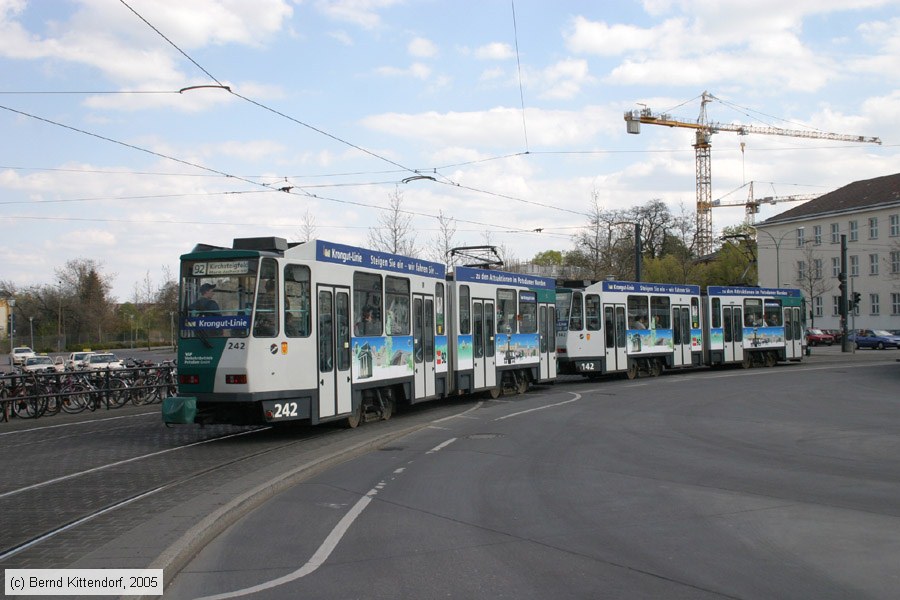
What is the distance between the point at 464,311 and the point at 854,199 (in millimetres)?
64047

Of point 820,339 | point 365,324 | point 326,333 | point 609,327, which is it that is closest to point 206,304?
point 326,333

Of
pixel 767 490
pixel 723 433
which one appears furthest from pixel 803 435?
pixel 767 490

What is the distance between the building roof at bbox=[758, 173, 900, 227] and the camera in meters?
69.0

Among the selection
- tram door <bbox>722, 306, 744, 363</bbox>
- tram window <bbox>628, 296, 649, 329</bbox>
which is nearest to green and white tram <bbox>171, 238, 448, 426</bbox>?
tram window <bbox>628, 296, 649, 329</bbox>

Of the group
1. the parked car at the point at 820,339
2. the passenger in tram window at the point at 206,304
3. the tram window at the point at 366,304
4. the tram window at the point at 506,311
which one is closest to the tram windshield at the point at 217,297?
the passenger in tram window at the point at 206,304

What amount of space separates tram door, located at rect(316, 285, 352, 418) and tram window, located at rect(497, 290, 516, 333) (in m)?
7.84

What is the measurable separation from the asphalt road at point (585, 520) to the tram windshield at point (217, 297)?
317cm

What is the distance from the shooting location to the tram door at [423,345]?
18.3m

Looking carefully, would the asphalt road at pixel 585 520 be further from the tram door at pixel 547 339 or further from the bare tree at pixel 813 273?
the bare tree at pixel 813 273

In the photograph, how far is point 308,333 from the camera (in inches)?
552

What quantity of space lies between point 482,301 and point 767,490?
12.7m

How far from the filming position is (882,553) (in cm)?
663

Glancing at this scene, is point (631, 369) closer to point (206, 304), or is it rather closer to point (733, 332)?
point (733, 332)

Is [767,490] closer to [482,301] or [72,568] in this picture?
[72,568]
